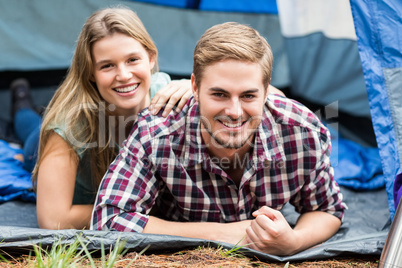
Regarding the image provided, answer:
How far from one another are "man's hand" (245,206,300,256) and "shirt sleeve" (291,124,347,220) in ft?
0.75

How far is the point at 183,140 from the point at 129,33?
501 millimetres

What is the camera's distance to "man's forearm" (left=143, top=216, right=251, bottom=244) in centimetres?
174

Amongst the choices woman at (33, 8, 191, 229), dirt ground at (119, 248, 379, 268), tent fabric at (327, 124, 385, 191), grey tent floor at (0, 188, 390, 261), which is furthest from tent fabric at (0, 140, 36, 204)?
tent fabric at (327, 124, 385, 191)

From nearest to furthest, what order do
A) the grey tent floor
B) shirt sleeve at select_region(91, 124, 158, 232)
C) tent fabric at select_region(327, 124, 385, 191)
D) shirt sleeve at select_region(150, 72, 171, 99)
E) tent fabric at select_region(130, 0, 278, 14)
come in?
the grey tent floor
shirt sleeve at select_region(91, 124, 158, 232)
shirt sleeve at select_region(150, 72, 171, 99)
tent fabric at select_region(327, 124, 385, 191)
tent fabric at select_region(130, 0, 278, 14)

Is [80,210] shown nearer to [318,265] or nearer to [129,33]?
[129,33]

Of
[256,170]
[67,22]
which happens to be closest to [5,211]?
[256,170]

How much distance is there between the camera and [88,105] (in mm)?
1993

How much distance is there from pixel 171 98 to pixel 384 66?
2.78 ft

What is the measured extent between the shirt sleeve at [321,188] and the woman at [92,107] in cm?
53

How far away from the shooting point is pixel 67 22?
11.3ft

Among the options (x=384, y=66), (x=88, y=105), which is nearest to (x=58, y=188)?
(x=88, y=105)

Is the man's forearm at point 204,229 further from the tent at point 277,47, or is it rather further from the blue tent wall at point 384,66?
the tent at point 277,47

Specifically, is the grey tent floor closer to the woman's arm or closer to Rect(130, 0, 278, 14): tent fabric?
the woman's arm

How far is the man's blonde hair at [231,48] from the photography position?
65.1 inches
